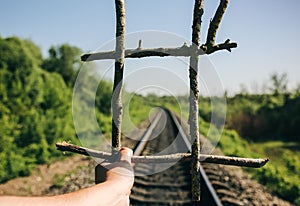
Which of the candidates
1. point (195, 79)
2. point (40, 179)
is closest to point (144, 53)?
point (195, 79)

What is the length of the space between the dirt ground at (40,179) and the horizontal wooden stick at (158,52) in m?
5.23

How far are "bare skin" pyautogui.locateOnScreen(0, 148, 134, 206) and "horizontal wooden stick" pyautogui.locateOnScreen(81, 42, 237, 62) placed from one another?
1.17 ft

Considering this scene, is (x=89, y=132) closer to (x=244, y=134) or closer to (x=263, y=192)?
(x=263, y=192)

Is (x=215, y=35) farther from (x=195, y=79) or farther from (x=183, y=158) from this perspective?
(x=183, y=158)

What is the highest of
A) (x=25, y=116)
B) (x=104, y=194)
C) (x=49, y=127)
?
(x=104, y=194)

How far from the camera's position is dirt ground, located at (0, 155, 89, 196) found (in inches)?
242

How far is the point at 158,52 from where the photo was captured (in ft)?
4.21

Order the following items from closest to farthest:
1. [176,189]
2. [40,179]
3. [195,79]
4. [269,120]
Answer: [195,79] < [176,189] < [40,179] < [269,120]

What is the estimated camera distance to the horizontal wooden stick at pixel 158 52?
122 centimetres

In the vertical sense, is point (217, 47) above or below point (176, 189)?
above

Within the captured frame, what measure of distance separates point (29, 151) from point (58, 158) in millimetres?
727

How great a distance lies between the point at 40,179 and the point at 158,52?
245 inches

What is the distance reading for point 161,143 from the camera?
452 inches

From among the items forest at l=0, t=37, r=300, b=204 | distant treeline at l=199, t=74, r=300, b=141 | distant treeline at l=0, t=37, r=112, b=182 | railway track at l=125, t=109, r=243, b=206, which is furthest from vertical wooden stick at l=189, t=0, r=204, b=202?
distant treeline at l=199, t=74, r=300, b=141
